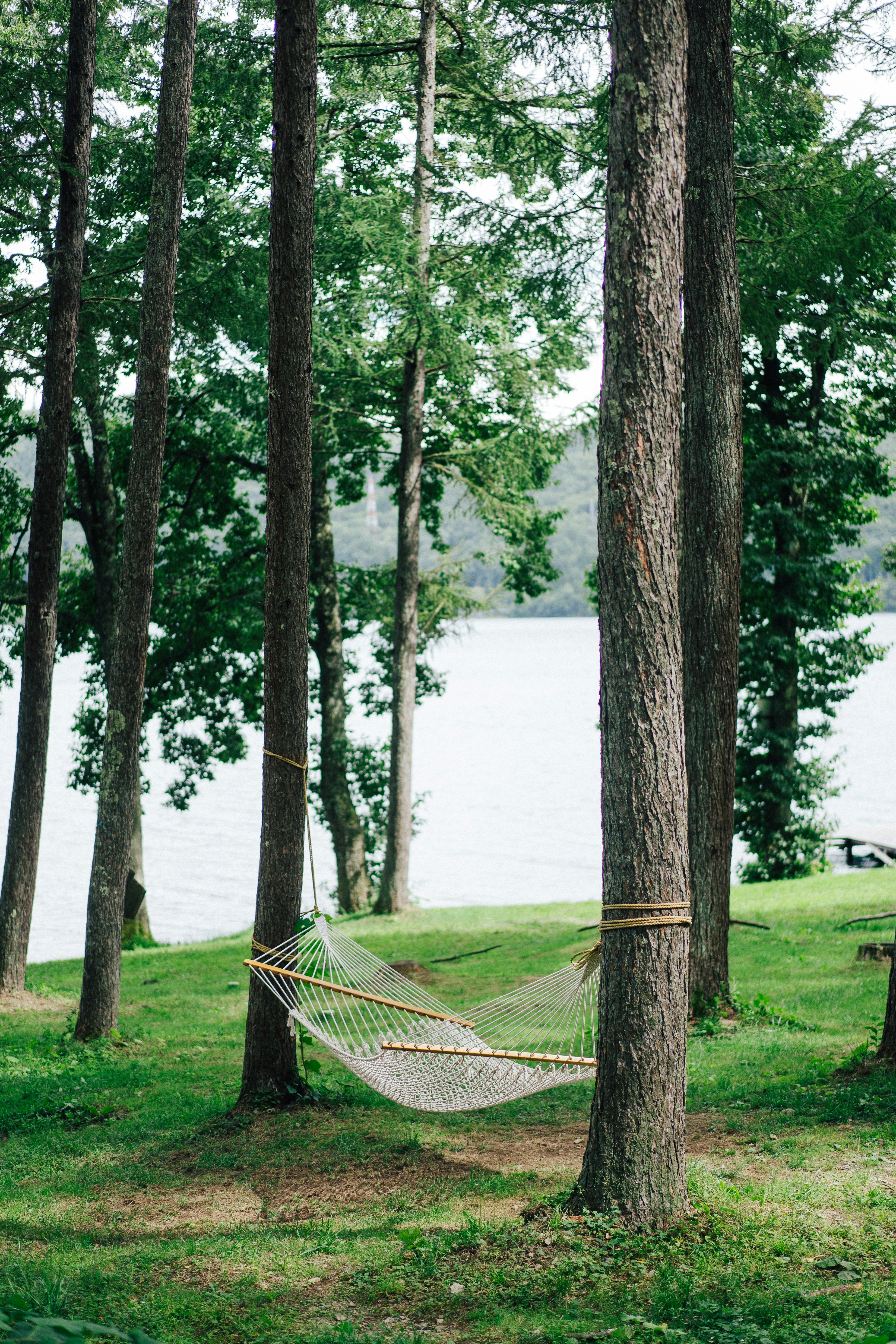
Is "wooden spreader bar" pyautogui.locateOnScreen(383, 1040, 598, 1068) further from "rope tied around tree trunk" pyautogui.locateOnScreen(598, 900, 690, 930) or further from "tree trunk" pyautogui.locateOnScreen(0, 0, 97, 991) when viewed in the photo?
"tree trunk" pyautogui.locateOnScreen(0, 0, 97, 991)

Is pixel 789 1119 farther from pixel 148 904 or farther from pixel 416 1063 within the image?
pixel 148 904

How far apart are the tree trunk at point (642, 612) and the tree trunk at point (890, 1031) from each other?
1.63 metres

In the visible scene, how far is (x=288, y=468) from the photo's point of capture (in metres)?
5.32

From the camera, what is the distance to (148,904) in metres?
21.3

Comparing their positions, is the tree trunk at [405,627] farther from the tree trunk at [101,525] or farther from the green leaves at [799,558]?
the green leaves at [799,558]

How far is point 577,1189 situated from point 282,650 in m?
2.81

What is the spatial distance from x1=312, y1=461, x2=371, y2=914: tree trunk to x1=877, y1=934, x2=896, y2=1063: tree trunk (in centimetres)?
948

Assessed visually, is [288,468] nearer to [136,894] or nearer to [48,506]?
[48,506]

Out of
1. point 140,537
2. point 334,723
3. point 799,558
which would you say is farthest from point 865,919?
point 334,723

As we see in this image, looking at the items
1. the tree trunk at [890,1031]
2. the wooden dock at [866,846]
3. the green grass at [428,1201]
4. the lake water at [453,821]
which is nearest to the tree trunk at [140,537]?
the green grass at [428,1201]

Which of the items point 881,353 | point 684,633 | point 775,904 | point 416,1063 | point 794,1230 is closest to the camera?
point 794,1230

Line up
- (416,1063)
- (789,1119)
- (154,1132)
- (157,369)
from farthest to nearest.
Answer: (157,369), (154,1132), (789,1119), (416,1063)

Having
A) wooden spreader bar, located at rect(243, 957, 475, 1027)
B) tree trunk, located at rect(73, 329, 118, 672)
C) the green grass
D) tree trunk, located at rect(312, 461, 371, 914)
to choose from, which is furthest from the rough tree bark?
wooden spreader bar, located at rect(243, 957, 475, 1027)

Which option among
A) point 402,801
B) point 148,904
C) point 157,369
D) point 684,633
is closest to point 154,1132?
point 684,633
